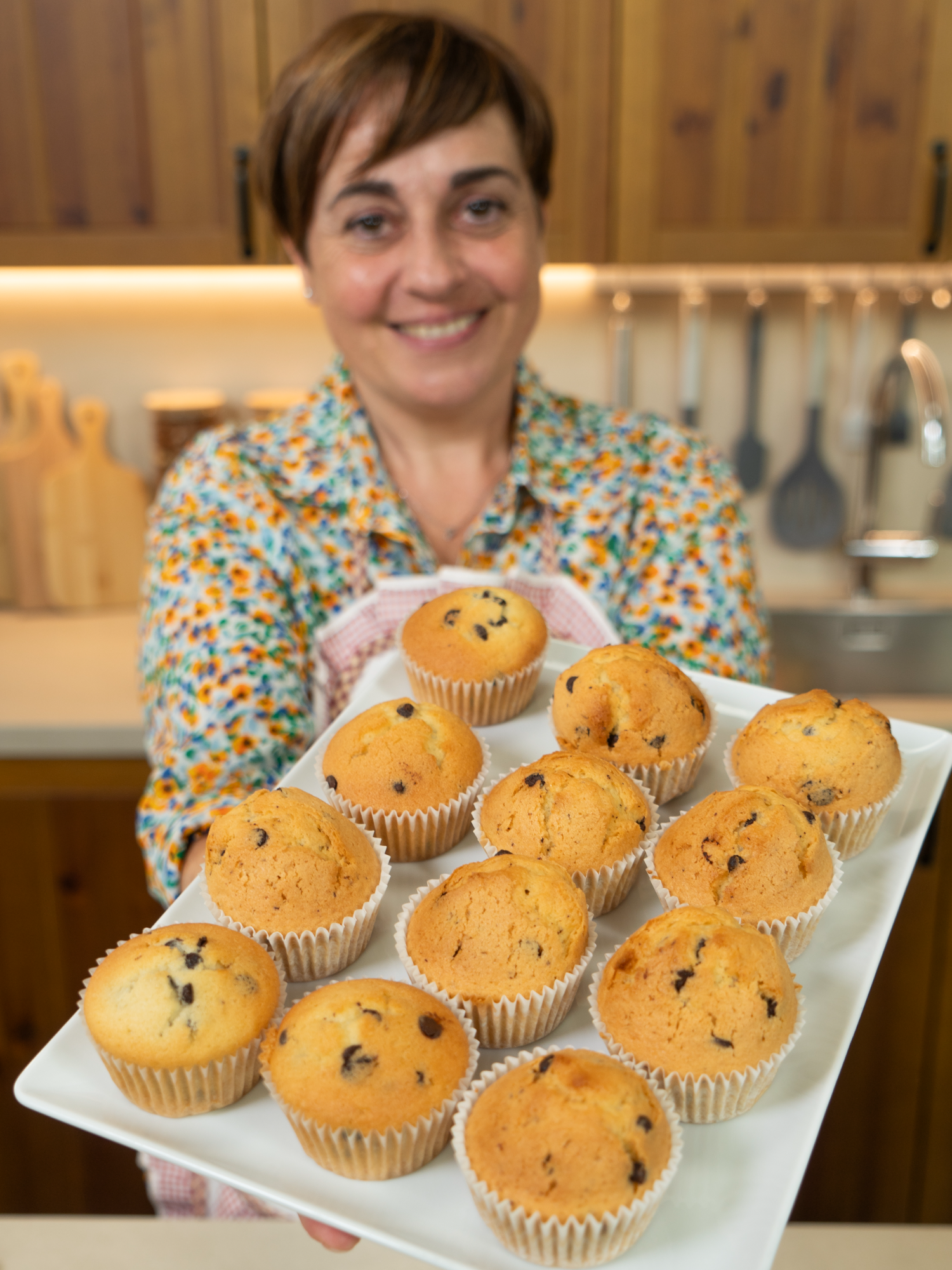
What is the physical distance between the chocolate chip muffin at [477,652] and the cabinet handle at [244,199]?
1435mm

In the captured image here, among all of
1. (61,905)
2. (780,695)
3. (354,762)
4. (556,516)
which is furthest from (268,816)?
(61,905)

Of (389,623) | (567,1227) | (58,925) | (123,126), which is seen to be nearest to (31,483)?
(123,126)

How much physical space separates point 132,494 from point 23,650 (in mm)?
514

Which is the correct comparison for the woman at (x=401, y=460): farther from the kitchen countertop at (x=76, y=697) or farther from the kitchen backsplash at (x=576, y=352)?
the kitchen backsplash at (x=576, y=352)

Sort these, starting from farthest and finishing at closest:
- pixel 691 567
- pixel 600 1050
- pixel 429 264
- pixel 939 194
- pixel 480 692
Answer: pixel 939 194 < pixel 691 567 < pixel 429 264 < pixel 480 692 < pixel 600 1050

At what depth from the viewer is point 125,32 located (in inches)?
90.7

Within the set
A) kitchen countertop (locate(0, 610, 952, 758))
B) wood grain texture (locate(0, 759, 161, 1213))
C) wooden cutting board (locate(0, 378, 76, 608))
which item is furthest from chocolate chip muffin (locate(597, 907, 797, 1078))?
wooden cutting board (locate(0, 378, 76, 608))

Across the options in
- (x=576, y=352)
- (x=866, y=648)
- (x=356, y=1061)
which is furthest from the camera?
(x=576, y=352)

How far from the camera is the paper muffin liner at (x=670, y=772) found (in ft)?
3.71

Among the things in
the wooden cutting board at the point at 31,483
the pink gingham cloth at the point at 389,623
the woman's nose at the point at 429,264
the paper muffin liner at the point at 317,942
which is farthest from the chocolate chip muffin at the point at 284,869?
the wooden cutting board at the point at 31,483

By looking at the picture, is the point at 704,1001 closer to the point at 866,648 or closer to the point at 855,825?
the point at 855,825

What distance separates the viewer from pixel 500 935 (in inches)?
35.4

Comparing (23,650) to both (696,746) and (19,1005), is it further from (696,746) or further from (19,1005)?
(696,746)

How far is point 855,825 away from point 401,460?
1014 millimetres
